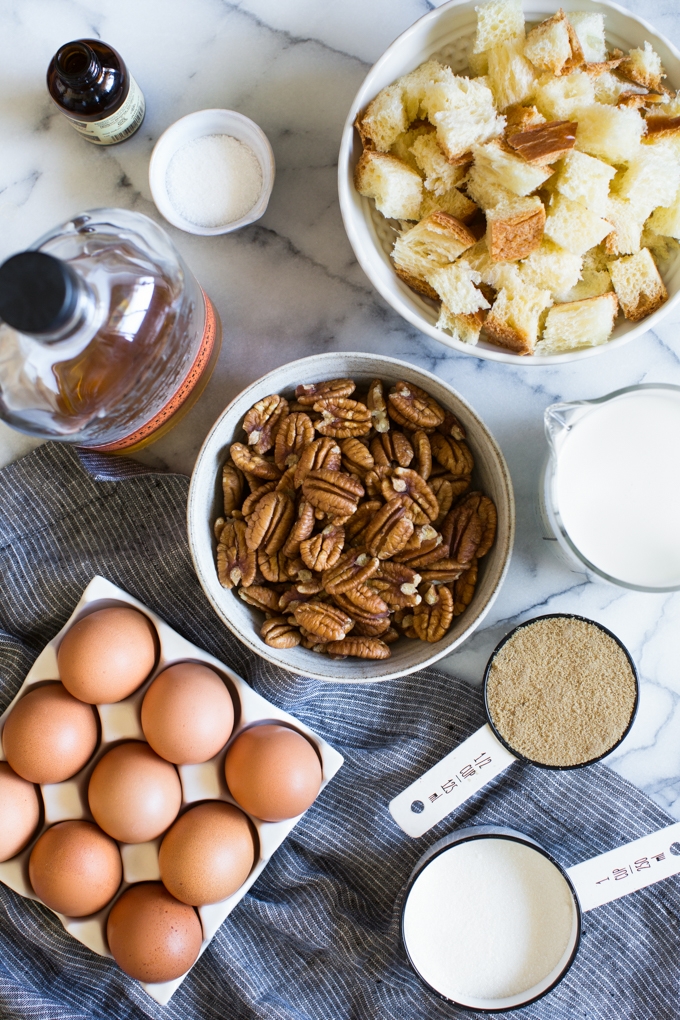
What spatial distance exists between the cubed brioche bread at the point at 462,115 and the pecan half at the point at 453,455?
1.20 feet

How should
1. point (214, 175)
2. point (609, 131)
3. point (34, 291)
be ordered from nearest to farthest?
point (34, 291) < point (609, 131) < point (214, 175)

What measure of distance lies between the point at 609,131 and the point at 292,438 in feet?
1.80

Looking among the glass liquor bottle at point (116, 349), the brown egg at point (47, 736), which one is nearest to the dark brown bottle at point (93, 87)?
the glass liquor bottle at point (116, 349)

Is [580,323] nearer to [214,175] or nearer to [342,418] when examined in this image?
[342,418]

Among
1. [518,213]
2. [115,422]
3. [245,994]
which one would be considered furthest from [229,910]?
[518,213]

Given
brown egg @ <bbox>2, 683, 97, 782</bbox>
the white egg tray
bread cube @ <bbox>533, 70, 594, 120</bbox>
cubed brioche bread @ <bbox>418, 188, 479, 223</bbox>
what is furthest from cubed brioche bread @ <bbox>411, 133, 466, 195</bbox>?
brown egg @ <bbox>2, 683, 97, 782</bbox>

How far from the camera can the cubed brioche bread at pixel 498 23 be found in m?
0.94

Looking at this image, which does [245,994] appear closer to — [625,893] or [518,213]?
[625,893]

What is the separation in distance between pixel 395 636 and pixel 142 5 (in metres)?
1.04

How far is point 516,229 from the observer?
3.05ft

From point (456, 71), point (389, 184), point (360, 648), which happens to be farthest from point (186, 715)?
point (456, 71)

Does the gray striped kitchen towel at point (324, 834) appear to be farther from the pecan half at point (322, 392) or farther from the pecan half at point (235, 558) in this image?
the pecan half at point (322, 392)

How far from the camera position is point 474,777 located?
3.61ft

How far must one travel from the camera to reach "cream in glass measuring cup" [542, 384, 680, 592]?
1018 millimetres
